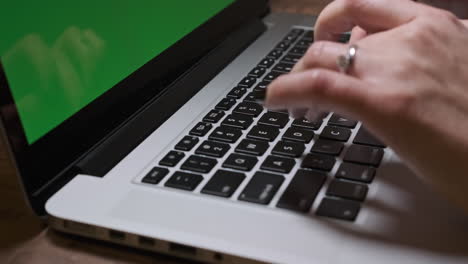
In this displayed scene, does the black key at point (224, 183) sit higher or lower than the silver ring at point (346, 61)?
lower

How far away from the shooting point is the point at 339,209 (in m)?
0.45

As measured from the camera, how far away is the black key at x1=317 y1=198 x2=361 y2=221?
44 cm

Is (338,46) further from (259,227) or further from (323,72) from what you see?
(259,227)

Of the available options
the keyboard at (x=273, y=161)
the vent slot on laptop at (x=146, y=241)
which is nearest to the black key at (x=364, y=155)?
the keyboard at (x=273, y=161)

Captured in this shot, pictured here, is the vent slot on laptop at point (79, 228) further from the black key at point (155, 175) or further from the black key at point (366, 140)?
the black key at point (366, 140)

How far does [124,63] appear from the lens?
623mm

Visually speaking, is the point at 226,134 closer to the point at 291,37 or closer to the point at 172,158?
the point at 172,158

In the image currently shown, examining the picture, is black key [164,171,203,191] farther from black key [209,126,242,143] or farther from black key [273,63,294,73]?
black key [273,63,294,73]

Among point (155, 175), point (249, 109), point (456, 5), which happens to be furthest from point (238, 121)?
point (456, 5)

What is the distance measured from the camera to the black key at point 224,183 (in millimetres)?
483

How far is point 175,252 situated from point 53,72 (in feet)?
0.71

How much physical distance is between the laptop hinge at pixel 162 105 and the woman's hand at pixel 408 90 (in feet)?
0.62

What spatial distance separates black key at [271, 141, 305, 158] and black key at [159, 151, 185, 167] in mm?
95

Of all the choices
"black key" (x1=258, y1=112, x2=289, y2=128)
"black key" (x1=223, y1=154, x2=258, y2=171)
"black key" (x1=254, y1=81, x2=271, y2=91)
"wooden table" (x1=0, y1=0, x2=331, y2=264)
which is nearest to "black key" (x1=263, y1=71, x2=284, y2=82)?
"black key" (x1=254, y1=81, x2=271, y2=91)
